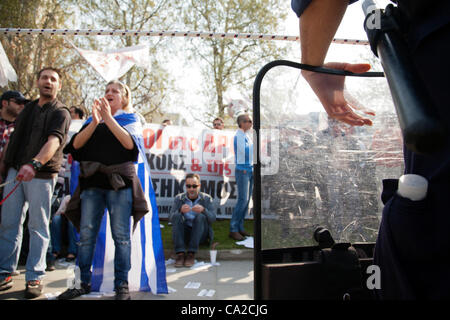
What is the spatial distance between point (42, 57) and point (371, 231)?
15248 mm

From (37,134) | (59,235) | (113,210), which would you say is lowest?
(59,235)

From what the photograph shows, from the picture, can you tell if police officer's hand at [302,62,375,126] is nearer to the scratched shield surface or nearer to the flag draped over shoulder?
the scratched shield surface

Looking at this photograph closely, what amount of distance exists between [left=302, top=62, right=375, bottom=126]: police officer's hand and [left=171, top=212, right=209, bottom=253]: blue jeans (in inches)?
141

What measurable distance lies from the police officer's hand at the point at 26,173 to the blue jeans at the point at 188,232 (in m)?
1.98

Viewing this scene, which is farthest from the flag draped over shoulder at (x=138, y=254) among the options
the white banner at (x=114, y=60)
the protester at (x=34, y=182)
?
the white banner at (x=114, y=60)

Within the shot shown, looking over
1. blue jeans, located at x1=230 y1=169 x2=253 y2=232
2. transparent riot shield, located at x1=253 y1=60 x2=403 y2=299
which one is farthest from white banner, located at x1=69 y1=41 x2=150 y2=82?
transparent riot shield, located at x1=253 y1=60 x2=403 y2=299

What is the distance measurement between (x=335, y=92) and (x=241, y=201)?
4.41m

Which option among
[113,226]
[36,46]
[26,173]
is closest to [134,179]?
[113,226]

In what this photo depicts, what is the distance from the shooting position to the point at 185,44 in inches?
587

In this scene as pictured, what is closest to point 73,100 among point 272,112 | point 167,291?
point 167,291

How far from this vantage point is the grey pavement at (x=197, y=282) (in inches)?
117

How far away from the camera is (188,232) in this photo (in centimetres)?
450

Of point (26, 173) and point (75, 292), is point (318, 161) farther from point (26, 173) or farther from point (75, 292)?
point (75, 292)
